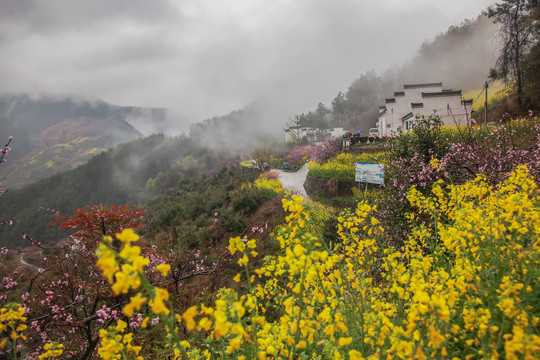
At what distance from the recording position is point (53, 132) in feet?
410

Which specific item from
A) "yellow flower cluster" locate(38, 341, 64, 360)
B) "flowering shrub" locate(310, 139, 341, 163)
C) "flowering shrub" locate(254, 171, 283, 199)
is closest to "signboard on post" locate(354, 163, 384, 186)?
"flowering shrub" locate(254, 171, 283, 199)

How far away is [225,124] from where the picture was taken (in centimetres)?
6800

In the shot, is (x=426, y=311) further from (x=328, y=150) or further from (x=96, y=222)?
(x=328, y=150)

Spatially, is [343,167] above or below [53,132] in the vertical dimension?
below

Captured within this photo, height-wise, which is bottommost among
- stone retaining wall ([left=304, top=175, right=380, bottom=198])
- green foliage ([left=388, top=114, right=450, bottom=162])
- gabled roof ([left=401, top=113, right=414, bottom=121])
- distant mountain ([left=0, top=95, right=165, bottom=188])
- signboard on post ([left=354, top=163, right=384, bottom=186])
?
stone retaining wall ([left=304, top=175, right=380, bottom=198])

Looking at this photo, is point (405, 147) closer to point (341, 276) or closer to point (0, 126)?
point (341, 276)

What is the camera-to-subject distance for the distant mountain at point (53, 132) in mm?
98000

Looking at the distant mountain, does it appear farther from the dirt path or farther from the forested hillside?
the dirt path

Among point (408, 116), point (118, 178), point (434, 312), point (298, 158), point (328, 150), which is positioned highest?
point (408, 116)

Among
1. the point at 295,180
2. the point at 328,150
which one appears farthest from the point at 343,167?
the point at 295,180

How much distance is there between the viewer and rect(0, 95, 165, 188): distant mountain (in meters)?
98.0

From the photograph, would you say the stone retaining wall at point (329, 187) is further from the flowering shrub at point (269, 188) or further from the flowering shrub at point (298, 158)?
the flowering shrub at point (298, 158)

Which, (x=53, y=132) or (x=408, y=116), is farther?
(x=53, y=132)

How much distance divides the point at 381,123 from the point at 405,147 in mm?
23621
